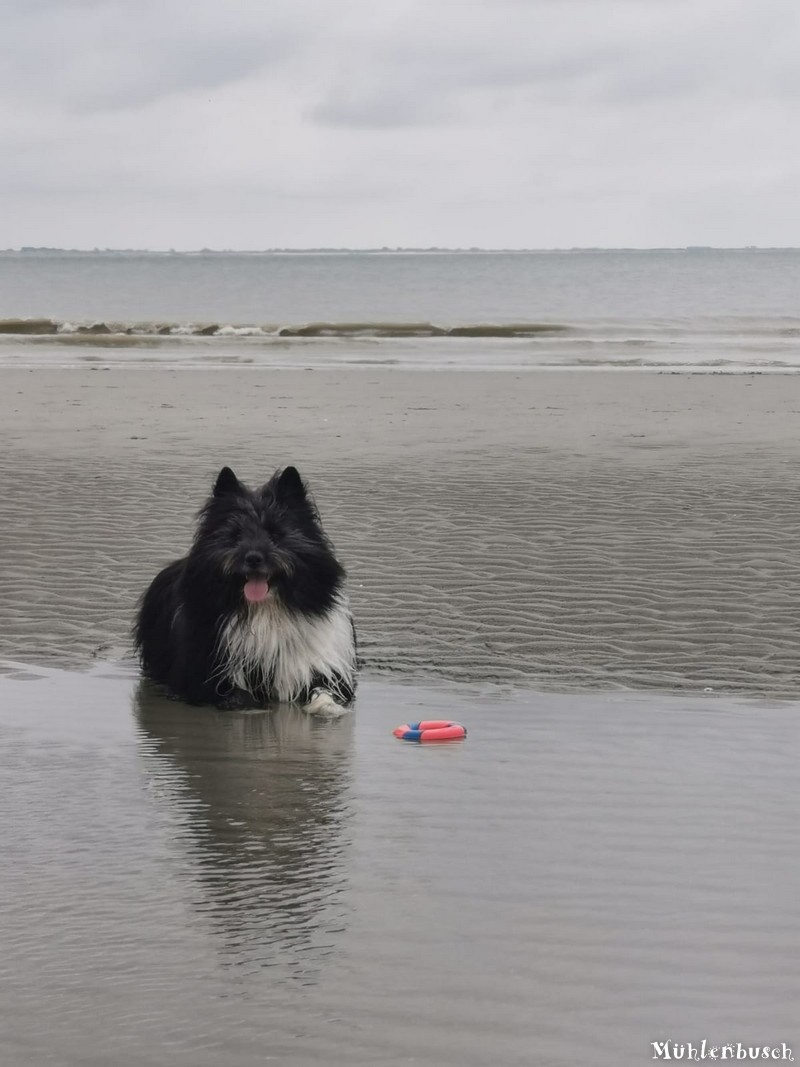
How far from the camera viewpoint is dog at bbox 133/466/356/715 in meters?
6.17

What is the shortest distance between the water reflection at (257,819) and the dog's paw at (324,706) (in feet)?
0.14

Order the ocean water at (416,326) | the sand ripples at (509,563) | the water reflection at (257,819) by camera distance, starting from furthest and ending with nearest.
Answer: the ocean water at (416,326), the sand ripples at (509,563), the water reflection at (257,819)

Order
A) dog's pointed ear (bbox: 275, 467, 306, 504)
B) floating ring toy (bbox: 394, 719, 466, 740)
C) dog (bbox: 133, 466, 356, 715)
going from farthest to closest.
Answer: dog's pointed ear (bbox: 275, 467, 306, 504) < dog (bbox: 133, 466, 356, 715) < floating ring toy (bbox: 394, 719, 466, 740)

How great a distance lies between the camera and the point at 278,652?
6.23 m

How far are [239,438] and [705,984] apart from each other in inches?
473

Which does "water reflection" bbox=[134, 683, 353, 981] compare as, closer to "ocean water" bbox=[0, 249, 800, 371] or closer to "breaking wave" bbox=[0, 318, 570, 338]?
"ocean water" bbox=[0, 249, 800, 371]

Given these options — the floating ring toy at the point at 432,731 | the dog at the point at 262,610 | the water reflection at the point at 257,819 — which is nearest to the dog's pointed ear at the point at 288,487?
the dog at the point at 262,610

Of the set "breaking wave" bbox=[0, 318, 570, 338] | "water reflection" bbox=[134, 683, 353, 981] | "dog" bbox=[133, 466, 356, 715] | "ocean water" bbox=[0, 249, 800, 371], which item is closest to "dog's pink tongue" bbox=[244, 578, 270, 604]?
"dog" bbox=[133, 466, 356, 715]

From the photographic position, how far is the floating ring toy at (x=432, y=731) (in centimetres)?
550

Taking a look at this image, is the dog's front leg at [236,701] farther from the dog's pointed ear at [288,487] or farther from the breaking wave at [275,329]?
the breaking wave at [275,329]

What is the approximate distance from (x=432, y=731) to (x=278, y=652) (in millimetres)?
981

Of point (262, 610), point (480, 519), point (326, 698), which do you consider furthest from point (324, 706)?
point (480, 519)

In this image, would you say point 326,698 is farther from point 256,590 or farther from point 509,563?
point 509,563

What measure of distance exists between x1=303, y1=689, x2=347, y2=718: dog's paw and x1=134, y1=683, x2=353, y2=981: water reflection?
41mm
